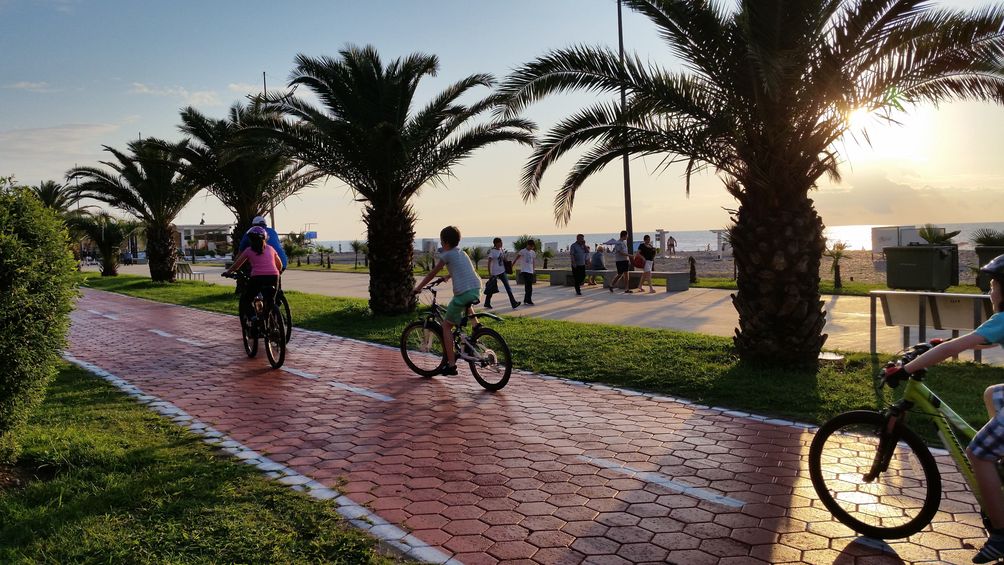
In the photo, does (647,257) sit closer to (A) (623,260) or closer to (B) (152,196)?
(A) (623,260)

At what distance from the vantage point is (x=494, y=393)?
7.40m

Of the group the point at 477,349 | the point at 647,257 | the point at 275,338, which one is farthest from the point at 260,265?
the point at 647,257

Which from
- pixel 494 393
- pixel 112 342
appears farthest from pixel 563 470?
pixel 112 342

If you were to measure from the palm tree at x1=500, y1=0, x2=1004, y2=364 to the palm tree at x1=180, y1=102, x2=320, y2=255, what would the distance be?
509 inches

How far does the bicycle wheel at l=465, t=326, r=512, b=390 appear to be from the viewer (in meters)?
7.42

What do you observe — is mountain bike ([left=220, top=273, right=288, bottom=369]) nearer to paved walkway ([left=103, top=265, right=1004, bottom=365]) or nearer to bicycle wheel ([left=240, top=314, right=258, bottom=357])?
bicycle wheel ([left=240, top=314, right=258, bottom=357])

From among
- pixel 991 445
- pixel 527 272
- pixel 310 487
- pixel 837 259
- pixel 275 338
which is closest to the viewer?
pixel 991 445

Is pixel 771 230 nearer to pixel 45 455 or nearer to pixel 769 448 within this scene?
pixel 769 448

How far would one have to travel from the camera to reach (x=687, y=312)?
13945 millimetres

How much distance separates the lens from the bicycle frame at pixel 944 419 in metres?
3.38

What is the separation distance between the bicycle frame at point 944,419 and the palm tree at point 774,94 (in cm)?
425

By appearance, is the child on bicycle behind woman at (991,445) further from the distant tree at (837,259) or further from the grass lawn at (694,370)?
the distant tree at (837,259)

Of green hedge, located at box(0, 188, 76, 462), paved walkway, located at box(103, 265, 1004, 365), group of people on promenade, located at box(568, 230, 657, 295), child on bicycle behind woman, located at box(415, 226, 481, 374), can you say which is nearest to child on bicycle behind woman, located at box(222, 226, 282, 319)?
child on bicycle behind woman, located at box(415, 226, 481, 374)

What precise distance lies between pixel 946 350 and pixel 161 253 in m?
28.9
